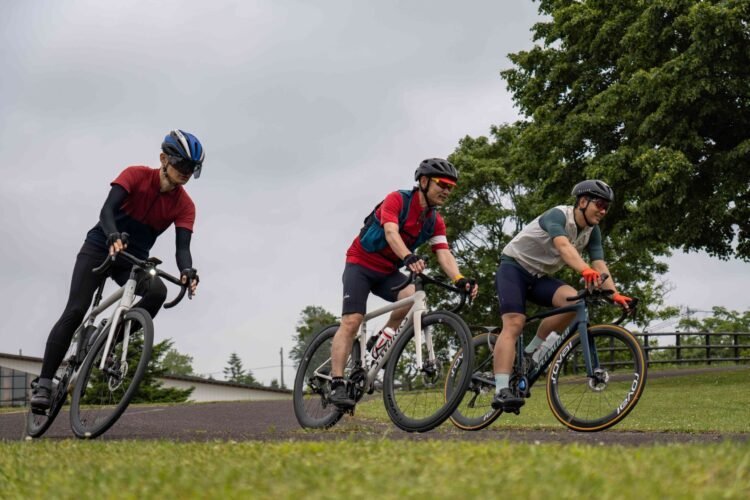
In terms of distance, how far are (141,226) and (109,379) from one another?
119cm

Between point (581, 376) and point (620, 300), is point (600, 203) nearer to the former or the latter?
point (620, 300)

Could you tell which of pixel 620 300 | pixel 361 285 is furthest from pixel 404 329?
pixel 620 300

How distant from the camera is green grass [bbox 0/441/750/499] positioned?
270 centimetres

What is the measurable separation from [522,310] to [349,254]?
145cm

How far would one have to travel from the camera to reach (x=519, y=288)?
7.08 metres

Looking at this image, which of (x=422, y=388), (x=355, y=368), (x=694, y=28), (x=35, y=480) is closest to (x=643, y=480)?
(x=35, y=480)

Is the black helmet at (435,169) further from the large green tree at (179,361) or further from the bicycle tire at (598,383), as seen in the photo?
the large green tree at (179,361)

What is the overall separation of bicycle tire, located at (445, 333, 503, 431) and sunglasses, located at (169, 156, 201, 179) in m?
2.62

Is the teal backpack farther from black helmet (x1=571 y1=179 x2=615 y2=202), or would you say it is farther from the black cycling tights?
the black cycling tights

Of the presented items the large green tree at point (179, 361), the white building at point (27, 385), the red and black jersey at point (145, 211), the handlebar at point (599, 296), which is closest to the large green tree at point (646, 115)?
the handlebar at point (599, 296)

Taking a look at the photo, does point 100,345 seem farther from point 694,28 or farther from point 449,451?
point 694,28

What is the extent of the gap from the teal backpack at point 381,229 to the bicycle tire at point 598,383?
140 centimetres

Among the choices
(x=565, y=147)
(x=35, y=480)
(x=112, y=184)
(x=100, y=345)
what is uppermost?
(x=565, y=147)

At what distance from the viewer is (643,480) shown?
2.84 meters
